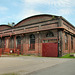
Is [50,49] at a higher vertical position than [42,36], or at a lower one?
lower

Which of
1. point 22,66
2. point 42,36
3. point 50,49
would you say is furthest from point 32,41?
point 22,66

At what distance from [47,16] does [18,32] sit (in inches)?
280

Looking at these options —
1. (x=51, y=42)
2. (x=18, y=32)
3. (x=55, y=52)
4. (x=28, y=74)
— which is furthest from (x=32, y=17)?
(x=28, y=74)

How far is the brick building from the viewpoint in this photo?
15281mm

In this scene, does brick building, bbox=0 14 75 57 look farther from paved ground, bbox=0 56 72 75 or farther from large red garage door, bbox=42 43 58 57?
paved ground, bbox=0 56 72 75

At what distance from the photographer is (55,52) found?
596 inches

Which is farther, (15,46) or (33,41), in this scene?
(15,46)

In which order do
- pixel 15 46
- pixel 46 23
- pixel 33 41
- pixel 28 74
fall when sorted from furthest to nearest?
pixel 15 46, pixel 33 41, pixel 46 23, pixel 28 74

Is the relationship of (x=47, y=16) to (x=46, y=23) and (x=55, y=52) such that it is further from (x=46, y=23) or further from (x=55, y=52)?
(x=55, y=52)

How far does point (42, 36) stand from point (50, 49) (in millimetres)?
2721

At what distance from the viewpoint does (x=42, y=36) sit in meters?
17.0

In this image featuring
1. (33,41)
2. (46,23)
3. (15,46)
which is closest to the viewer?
(46,23)

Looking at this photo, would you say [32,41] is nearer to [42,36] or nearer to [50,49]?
[42,36]

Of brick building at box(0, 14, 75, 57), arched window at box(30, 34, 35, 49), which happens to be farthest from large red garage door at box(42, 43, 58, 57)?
arched window at box(30, 34, 35, 49)
